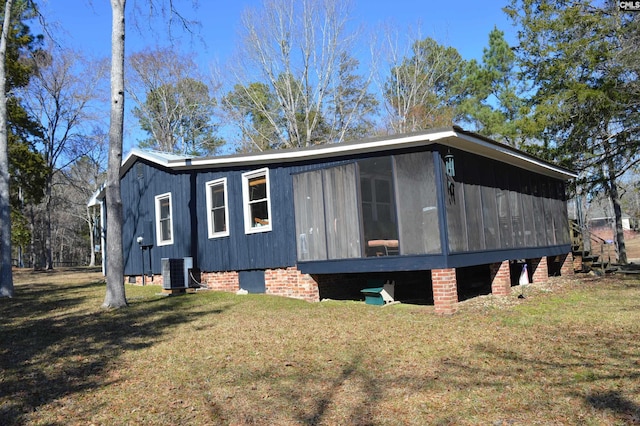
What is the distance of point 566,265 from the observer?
14258 millimetres

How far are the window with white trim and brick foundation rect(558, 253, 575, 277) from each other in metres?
11.4

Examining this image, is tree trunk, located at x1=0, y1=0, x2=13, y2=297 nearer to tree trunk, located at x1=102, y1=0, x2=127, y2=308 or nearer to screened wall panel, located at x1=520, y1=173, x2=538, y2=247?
tree trunk, located at x1=102, y1=0, x2=127, y2=308

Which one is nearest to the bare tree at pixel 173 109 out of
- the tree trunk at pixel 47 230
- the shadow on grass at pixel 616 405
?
the tree trunk at pixel 47 230

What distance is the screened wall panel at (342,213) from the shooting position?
9.14m

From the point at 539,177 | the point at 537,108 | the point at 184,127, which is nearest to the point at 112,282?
the point at 539,177

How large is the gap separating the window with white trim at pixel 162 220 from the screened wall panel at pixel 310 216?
4960mm

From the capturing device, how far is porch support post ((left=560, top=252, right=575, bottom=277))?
46.5ft

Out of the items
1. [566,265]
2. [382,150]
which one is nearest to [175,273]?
[382,150]

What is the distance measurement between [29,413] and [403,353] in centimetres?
381

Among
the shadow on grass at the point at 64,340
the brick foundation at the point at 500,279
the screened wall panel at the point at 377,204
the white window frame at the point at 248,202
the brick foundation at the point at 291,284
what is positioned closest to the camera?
the shadow on grass at the point at 64,340

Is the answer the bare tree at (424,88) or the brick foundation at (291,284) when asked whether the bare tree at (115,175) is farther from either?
the bare tree at (424,88)

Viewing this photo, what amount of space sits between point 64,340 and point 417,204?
5.93 meters

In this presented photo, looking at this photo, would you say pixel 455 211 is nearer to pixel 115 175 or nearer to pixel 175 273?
pixel 115 175

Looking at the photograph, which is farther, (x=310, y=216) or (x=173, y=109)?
(x=173, y=109)
